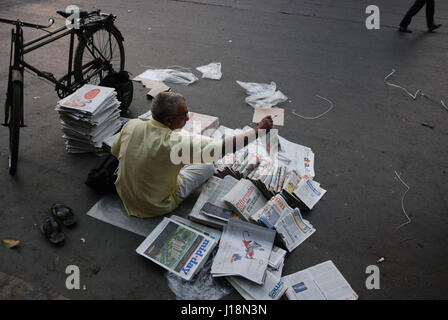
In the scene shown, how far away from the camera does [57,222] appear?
2.50m

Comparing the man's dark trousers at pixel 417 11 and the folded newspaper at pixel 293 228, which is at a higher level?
the man's dark trousers at pixel 417 11

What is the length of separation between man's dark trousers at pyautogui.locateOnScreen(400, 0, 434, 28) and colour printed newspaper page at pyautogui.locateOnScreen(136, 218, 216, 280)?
626 cm

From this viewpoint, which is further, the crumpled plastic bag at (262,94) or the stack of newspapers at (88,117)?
the crumpled plastic bag at (262,94)

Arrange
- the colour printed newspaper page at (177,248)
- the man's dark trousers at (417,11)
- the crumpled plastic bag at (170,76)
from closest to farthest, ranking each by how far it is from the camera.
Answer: the colour printed newspaper page at (177,248) < the crumpled plastic bag at (170,76) < the man's dark trousers at (417,11)

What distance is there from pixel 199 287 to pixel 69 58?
8.91ft

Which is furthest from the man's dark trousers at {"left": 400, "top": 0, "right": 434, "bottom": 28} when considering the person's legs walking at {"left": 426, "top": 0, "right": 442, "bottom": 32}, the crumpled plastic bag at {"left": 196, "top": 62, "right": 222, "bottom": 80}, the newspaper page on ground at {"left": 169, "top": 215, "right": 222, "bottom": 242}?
the newspaper page on ground at {"left": 169, "top": 215, "right": 222, "bottom": 242}

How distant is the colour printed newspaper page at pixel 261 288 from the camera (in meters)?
2.12

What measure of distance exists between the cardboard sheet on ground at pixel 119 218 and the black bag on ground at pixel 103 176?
0.37 feet

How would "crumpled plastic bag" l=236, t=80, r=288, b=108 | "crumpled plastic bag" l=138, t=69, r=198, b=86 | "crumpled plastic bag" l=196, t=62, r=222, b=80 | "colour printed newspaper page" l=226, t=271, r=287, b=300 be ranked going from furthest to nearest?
1. "crumpled plastic bag" l=196, t=62, r=222, b=80
2. "crumpled plastic bag" l=138, t=69, r=198, b=86
3. "crumpled plastic bag" l=236, t=80, r=288, b=108
4. "colour printed newspaper page" l=226, t=271, r=287, b=300

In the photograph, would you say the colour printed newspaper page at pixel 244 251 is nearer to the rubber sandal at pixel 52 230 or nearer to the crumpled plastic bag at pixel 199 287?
the crumpled plastic bag at pixel 199 287

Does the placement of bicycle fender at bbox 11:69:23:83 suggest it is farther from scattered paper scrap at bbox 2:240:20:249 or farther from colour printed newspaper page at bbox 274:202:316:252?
colour printed newspaper page at bbox 274:202:316:252

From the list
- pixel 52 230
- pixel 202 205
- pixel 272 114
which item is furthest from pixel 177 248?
pixel 272 114

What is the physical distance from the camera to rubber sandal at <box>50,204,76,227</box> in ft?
8.31

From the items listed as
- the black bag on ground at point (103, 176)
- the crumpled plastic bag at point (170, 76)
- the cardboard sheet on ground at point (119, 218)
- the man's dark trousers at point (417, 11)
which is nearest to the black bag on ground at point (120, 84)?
the crumpled plastic bag at point (170, 76)
